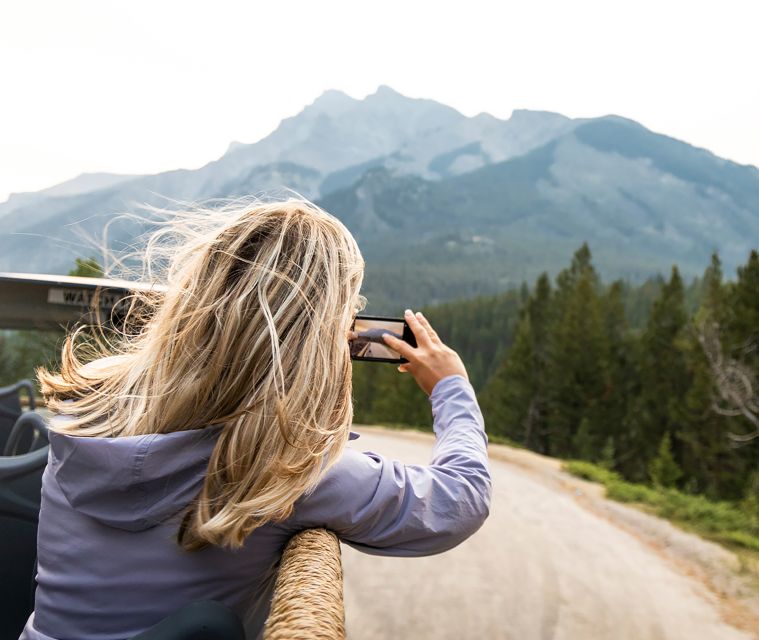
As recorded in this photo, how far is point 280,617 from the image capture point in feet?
2.85

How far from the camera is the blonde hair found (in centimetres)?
103

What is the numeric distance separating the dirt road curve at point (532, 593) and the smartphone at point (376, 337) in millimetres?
3348

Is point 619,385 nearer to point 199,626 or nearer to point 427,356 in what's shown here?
point 427,356

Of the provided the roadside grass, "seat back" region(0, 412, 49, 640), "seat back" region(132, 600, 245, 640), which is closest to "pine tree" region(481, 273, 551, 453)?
the roadside grass

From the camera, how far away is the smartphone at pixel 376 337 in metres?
1.42

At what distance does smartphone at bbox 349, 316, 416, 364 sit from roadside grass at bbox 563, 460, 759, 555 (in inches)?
266

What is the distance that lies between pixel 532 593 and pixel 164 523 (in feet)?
15.5

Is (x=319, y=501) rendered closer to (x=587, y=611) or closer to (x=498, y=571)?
(x=587, y=611)

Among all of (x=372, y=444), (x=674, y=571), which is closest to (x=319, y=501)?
(x=674, y=571)

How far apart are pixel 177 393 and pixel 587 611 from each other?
462 centimetres

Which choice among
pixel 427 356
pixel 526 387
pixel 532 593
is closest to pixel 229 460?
pixel 427 356

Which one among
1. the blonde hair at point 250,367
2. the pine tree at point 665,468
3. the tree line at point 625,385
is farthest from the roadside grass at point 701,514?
the pine tree at point 665,468

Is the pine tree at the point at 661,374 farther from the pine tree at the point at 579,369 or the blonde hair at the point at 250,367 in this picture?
the blonde hair at the point at 250,367

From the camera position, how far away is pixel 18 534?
1.79 m
